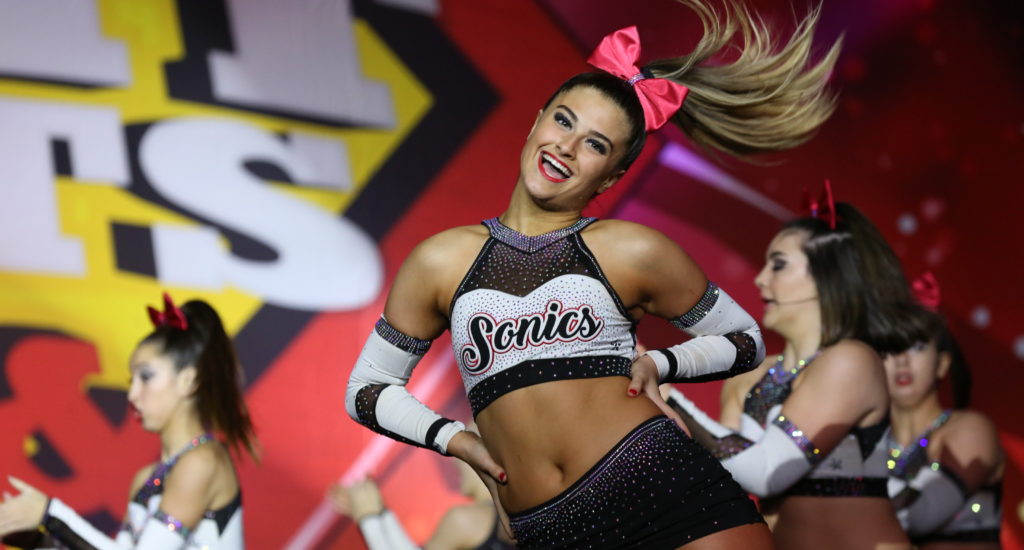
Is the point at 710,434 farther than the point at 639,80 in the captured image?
Yes

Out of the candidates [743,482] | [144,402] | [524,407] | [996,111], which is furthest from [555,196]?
[996,111]

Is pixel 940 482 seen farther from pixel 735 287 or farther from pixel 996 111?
pixel 996 111

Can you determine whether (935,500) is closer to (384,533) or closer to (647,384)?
(384,533)

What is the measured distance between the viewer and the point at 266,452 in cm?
527

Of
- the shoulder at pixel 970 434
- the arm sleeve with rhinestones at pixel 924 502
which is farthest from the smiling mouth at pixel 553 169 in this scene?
the shoulder at pixel 970 434

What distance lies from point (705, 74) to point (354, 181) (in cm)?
314

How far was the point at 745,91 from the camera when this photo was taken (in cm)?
257

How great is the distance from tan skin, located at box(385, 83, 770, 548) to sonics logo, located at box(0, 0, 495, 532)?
3.12 meters

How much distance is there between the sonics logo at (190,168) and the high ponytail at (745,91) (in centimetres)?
302

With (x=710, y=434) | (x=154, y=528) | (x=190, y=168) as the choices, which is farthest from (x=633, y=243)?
(x=190, y=168)

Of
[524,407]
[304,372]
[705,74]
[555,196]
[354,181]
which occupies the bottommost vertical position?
[304,372]

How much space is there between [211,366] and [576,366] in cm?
229

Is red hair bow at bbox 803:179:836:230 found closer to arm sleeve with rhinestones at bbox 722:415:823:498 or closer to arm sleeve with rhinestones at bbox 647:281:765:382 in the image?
arm sleeve with rhinestones at bbox 722:415:823:498

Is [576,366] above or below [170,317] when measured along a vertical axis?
above
